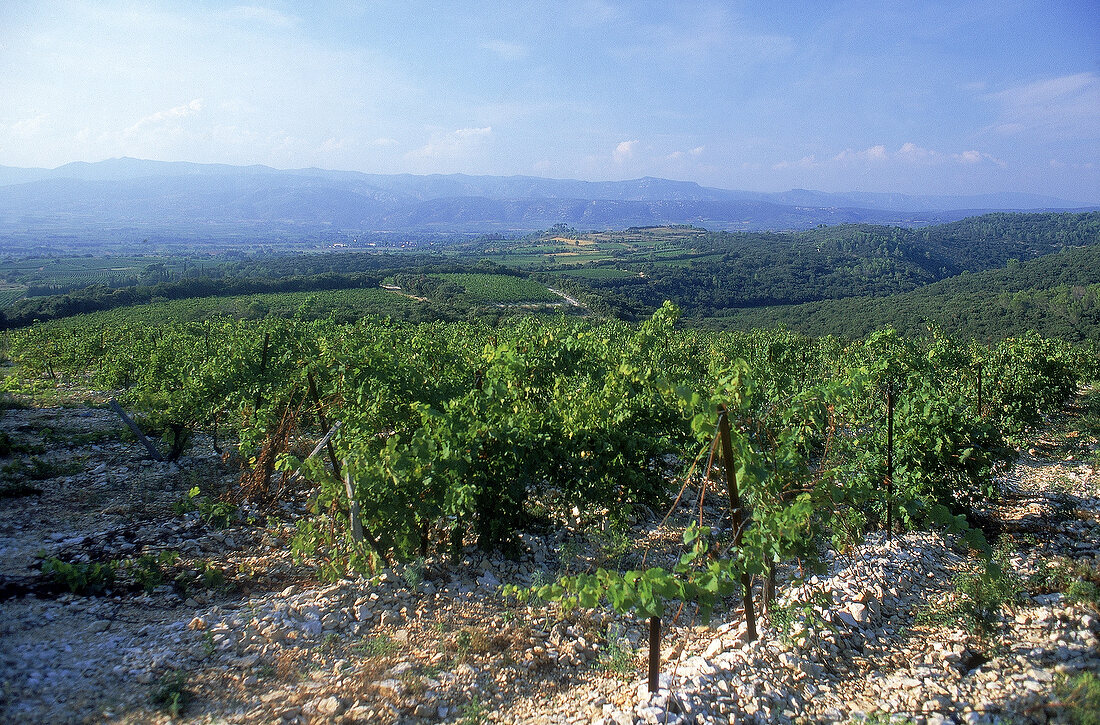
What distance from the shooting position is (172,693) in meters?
4.46

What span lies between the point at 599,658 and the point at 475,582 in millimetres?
1972

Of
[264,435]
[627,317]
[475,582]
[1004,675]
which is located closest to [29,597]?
[264,435]

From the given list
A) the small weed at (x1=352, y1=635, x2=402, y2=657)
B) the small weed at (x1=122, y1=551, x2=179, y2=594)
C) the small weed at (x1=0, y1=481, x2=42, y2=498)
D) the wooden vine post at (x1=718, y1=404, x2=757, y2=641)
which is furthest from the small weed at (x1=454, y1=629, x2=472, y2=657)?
→ the small weed at (x1=0, y1=481, x2=42, y2=498)

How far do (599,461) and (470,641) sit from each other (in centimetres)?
276

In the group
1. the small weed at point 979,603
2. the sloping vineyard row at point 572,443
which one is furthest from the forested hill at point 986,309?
the small weed at point 979,603

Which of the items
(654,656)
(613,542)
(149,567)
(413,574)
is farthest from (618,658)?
(149,567)

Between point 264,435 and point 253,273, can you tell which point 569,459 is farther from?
point 253,273

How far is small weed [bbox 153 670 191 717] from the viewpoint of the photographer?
4.32 meters

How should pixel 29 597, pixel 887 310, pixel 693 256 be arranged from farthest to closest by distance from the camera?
pixel 693 256, pixel 887 310, pixel 29 597

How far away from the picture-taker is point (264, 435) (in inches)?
351

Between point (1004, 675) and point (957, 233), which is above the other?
point (957, 233)

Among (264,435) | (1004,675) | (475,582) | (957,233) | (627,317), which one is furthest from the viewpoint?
(957,233)

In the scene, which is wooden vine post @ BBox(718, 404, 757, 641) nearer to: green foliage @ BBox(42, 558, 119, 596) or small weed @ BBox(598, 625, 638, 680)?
small weed @ BBox(598, 625, 638, 680)

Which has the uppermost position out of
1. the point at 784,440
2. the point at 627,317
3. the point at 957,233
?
the point at 957,233
